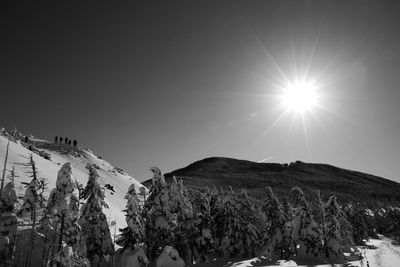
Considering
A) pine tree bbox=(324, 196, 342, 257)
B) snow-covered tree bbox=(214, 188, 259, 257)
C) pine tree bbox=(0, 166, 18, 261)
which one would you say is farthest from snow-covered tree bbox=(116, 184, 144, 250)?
pine tree bbox=(324, 196, 342, 257)

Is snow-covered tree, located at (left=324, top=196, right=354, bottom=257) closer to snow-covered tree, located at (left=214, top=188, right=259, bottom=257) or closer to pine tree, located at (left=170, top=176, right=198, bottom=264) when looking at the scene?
snow-covered tree, located at (left=214, top=188, right=259, bottom=257)

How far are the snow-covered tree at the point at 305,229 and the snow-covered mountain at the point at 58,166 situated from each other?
2835 cm

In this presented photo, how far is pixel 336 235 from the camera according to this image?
49281mm

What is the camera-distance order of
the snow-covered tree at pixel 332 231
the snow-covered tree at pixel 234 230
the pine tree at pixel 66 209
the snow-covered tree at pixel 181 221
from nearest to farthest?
the pine tree at pixel 66 209 < the snow-covered tree at pixel 181 221 < the snow-covered tree at pixel 234 230 < the snow-covered tree at pixel 332 231

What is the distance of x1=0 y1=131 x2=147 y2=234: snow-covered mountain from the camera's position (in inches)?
2114

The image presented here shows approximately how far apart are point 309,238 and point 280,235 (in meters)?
4.21

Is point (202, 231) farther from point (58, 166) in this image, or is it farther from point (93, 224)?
point (58, 166)

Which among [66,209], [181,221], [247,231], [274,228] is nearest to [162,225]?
[181,221]

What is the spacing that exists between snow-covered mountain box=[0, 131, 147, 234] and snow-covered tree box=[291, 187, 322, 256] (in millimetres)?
28355

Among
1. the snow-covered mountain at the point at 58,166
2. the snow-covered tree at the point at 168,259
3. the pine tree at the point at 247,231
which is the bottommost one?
the snow-covered tree at the point at 168,259

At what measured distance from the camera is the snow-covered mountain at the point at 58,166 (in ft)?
176

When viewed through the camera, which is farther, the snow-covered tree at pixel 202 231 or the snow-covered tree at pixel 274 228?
the snow-covered tree at pixel 274 228

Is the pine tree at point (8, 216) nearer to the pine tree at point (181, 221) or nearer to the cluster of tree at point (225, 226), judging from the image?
the cluster of tree at point (225, 226)

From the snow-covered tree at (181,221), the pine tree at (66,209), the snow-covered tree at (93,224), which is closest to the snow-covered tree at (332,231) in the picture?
the snow-covered tree at (181,221)
